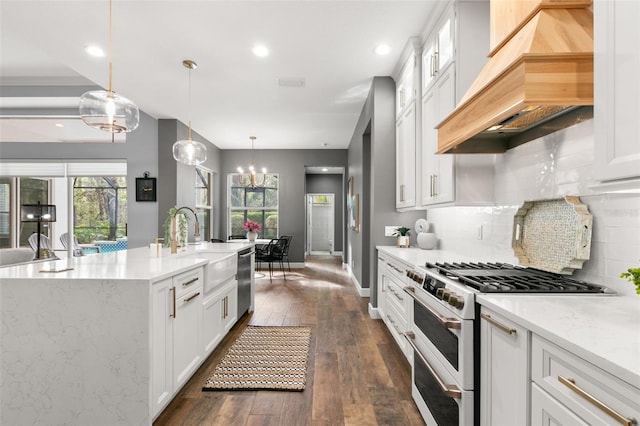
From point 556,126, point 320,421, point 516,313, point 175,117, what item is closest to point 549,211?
point 556,126

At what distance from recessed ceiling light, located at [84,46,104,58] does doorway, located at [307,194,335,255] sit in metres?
7.96

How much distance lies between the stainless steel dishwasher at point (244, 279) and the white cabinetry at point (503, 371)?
2.82 metres

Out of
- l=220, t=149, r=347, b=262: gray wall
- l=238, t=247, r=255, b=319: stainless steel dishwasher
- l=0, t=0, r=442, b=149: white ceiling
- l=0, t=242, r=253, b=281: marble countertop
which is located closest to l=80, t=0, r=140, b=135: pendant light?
l=0, t=0, r=442, b=149: white ceiling

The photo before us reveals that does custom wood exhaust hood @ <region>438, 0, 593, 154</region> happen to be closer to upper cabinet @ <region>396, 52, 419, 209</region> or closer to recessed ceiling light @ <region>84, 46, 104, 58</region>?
upper cabinet @ <region>396, 52, 419, 209</region>

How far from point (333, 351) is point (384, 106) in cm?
281

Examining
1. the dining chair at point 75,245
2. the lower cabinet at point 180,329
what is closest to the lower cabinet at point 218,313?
the lower cabinet at point 180,329

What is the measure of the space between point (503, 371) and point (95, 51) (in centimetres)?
431

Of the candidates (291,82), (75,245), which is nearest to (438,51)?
(291,82)

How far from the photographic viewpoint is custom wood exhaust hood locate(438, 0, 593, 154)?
4.40ft

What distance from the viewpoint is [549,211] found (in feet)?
6.14

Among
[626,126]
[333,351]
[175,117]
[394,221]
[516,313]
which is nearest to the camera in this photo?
[626,126]

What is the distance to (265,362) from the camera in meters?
2.75

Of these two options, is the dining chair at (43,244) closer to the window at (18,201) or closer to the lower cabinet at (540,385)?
the window at (18,201)

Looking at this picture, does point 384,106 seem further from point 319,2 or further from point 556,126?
point 556,126
